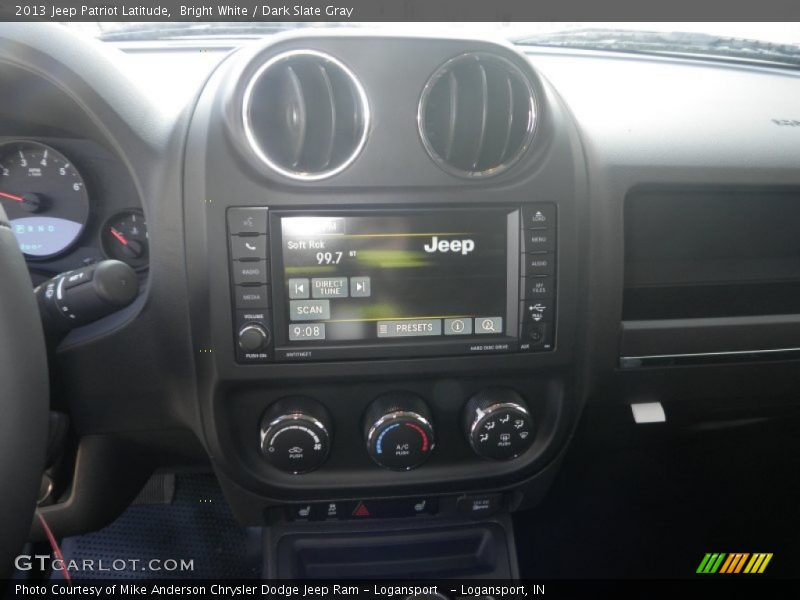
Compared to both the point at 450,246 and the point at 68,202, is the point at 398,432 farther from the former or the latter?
the point at 68,202

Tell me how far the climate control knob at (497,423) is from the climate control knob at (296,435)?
249mm

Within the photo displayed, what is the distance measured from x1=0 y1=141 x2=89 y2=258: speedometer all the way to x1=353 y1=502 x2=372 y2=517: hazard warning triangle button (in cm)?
71

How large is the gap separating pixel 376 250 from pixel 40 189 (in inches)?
24.5

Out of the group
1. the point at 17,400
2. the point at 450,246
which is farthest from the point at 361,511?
the point at 17,400

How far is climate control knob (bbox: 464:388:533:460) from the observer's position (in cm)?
121

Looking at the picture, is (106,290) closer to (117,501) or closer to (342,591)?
(117,501)

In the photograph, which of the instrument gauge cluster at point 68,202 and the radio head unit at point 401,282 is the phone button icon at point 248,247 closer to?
the radio head unit at point 401,282

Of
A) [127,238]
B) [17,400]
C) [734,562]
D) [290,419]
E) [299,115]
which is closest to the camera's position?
[17,400]

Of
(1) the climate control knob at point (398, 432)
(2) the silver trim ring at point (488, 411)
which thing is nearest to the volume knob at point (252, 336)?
(1) the climate control knob at point (398, 432)

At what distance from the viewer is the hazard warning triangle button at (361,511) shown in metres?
1.32

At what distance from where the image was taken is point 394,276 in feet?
3.71

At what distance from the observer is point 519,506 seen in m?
1.41
